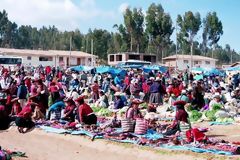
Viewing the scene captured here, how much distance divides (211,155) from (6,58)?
1778 inches

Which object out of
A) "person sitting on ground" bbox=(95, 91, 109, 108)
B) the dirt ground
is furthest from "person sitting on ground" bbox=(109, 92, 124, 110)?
the dirt ground

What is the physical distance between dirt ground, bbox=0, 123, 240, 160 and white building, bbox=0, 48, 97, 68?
170 ft

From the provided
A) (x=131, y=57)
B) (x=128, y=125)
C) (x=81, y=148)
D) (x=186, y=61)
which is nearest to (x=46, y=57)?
(x=131, y=57)

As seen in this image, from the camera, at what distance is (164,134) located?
1338 cm

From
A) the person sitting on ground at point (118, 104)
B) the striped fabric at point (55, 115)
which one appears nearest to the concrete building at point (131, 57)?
the person sitting on ground at point (118, 104)

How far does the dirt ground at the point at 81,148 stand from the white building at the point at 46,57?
51.8m

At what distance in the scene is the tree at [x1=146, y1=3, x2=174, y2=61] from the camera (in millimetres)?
76625

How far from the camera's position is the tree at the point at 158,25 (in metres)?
76.6

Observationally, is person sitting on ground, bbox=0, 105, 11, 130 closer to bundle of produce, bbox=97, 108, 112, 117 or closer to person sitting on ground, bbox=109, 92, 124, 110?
bundle of produce, bbox=97, 108, 112, 117

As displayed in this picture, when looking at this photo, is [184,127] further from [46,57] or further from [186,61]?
[186,61]

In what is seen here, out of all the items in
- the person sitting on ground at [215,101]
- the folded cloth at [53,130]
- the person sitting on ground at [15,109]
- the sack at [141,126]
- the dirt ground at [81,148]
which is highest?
the person sitting on ground at [215,101]

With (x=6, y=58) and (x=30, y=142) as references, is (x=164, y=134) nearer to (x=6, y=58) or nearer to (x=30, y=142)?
(x=30, y=142)

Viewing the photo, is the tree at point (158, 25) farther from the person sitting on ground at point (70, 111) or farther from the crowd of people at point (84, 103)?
the person sitting on ground at point (70, 111)

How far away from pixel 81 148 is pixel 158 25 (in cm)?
6531
